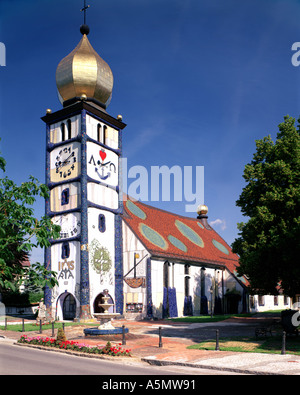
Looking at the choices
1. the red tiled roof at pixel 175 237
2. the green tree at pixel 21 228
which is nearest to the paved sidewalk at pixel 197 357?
the green tree at pixel 21 228

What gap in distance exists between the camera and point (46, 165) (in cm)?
3828

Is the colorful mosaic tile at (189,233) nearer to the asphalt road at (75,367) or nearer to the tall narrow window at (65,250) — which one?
the tall narrow window at (65,250)

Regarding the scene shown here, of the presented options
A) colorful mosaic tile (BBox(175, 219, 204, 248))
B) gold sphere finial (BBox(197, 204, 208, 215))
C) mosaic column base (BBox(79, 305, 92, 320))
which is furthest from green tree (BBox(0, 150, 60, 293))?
gold sphere finial (BBox(197, 204, 208, 215))

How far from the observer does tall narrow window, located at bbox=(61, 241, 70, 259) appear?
35.4m

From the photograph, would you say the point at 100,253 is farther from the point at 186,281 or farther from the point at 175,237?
the point at 175,237

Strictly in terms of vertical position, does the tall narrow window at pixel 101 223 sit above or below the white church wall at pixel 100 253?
above

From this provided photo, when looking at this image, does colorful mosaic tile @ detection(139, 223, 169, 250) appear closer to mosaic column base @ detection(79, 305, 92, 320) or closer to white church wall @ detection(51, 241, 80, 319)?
white church wall @ detection(51, 241, 80, 319)

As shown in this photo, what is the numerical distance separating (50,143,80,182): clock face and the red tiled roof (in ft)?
22.5

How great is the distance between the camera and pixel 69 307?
35.3m

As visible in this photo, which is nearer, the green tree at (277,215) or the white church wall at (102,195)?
the green tree at (277,215)

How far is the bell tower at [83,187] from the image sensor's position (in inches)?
1369

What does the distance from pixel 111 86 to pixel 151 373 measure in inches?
1237

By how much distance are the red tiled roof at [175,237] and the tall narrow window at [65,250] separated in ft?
20.2
